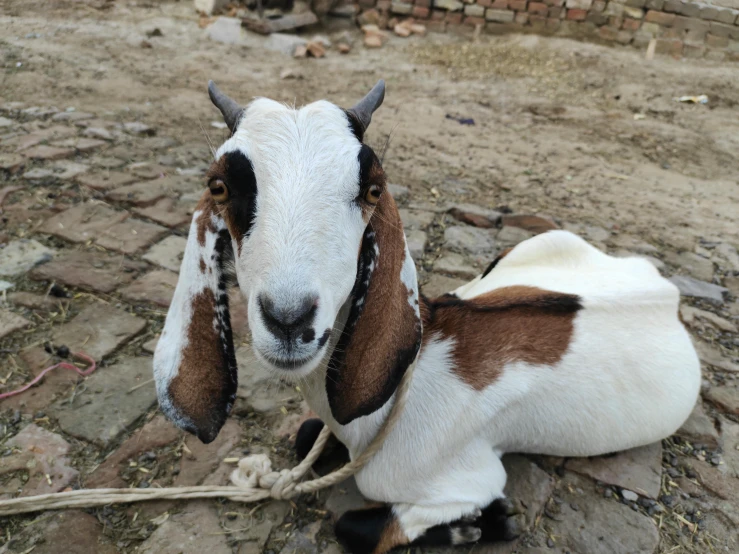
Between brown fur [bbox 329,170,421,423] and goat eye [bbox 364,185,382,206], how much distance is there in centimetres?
11

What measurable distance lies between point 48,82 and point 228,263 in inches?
268

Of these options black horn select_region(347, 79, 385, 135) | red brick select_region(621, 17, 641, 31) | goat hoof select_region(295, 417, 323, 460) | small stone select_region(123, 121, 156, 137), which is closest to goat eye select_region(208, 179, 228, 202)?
black horn select_region(347, 79, 385, 135)

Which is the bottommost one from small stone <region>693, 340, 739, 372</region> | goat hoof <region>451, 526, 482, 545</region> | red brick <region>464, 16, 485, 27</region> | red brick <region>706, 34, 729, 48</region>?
goat hoof <region>451, 526, 482, 545</region>

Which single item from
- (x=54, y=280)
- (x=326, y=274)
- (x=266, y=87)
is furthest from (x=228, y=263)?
(x=266, y=87)

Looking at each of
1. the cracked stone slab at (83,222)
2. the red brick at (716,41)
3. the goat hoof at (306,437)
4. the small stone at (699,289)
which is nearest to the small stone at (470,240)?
the small stone at (699,289)

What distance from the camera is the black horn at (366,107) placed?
198cm

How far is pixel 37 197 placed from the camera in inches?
178

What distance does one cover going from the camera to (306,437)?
2.64 m

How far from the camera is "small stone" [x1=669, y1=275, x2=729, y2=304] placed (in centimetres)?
400

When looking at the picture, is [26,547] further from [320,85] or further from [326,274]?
[320,85]

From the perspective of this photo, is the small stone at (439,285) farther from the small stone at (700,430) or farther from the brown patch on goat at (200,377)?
the brown patch on goat at (200,377)

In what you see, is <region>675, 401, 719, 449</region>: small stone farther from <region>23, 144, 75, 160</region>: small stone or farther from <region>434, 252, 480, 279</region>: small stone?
<region>23, 144, 75, 160</region>: small stone

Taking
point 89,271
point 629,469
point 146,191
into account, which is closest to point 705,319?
point 629,469

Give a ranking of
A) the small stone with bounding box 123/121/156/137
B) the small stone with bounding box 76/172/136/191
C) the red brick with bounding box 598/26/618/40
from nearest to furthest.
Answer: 1. the small stone with bounding box 76/172/136/191
2. the small stone with bounding box 123/121/156/137
3. the red brick with bounding box 598/26/618/40
